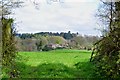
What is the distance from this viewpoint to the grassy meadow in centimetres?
1143

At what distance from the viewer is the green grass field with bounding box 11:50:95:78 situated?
37.5ft

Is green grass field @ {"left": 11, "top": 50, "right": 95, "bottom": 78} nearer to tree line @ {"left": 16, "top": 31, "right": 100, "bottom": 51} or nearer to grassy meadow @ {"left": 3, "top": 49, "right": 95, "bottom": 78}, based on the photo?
grassy meadow @ {"left": 3, "top": 49, "right": 95, "bottom": 78}

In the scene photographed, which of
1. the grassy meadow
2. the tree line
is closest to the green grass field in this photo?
the grassy meadow

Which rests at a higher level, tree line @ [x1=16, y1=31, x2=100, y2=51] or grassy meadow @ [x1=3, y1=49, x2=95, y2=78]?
tree line @ [x1=16, y1=31, x2=100, y2=51]

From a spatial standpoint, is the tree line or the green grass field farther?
the tree line

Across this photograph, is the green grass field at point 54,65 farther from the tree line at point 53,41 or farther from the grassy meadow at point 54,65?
the tree line at point 53,41

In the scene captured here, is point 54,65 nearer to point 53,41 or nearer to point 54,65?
point 54,65

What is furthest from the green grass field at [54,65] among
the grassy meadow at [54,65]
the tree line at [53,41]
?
the tree line at [53,41]

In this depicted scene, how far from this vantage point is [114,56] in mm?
9547

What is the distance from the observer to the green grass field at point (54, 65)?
450 inches

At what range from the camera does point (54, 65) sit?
13.0 m

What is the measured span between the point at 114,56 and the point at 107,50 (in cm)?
54

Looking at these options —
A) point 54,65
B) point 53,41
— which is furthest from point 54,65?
point 53,41

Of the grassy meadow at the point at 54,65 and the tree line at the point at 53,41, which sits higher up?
the tree line at the point at 53,41
